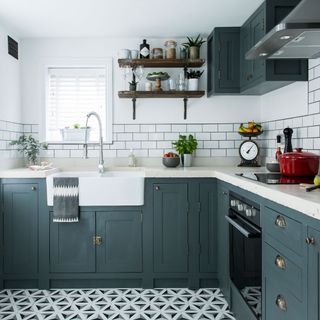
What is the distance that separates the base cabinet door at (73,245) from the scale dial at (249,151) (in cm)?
148

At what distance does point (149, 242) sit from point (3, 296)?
48.9 inches

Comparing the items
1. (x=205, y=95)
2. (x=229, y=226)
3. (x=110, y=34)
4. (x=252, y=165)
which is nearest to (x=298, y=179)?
(x=229, y=226)

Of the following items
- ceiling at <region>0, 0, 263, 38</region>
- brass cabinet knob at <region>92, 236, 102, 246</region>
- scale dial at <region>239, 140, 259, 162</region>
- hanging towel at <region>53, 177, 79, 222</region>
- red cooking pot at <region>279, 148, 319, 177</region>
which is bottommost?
brass cabinet knob at <region>92, 236, 102, 246</region>

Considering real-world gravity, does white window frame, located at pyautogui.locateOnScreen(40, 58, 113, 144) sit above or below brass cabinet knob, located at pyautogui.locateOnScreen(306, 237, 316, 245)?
above

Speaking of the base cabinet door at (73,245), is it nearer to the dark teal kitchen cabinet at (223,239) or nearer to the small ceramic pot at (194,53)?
the dark teal kitchen cabinet at (223,239)

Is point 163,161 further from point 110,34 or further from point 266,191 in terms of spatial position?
point 266,191

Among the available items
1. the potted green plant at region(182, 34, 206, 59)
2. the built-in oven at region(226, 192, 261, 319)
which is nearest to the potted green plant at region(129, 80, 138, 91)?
the potted green plant at region(182, 34, 206, 59)

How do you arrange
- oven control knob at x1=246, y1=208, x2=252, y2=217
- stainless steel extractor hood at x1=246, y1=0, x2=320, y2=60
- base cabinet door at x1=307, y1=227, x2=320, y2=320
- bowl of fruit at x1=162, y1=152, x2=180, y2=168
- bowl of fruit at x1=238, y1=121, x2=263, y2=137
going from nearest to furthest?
base cabinet door at x1=307, y1=227, x2=320, y2=320 → stainless steel extractor hood at x1=246, y1=0, x2=320, y2=60 → oven control knob at x1=246, y1=208, x2=252, y2=217 → bowl of fruit at x1=162, y1=152, x2=180, y2=168 → bowl of fruit at x1=238, y1=121, x2=263, y2=137

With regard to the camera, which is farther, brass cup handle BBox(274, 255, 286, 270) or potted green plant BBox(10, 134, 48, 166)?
potted green plant BBox(10, 134, 48, 166)

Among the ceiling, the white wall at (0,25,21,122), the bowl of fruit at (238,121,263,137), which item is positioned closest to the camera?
the ceiling

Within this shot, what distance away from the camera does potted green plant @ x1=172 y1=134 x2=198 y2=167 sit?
3422mm

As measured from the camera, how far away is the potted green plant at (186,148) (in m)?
3.42

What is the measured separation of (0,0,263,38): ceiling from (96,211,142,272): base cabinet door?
64.9 inches

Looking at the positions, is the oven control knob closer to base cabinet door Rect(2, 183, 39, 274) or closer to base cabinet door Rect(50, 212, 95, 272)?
base cabinet door Rect(50, 212, 95, 272)
